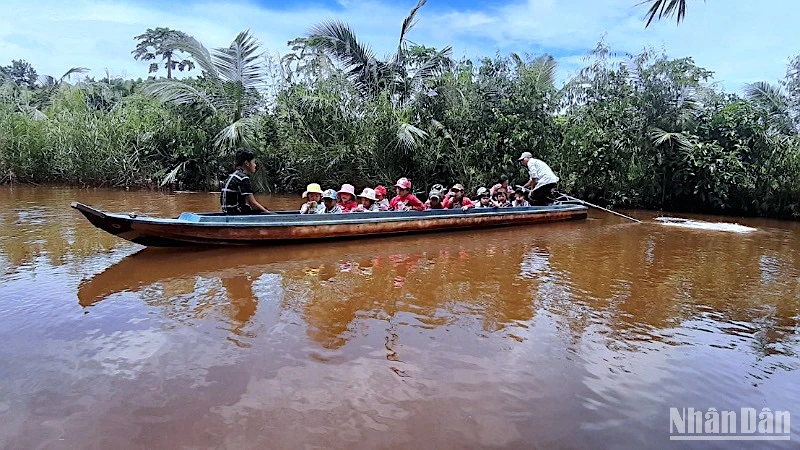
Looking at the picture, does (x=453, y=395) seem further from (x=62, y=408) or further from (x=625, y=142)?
(x=625, y=142)

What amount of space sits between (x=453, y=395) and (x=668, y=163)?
1377 centimetres

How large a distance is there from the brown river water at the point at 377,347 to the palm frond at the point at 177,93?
37.2 feet

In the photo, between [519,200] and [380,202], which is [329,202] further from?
[519,200]

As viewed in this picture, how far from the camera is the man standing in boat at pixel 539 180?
11805 millimetres

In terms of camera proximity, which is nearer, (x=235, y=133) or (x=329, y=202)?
(x=329, y=202)

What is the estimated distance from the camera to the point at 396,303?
5215mm

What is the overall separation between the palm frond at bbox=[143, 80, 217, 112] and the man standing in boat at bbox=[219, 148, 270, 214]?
12.1m

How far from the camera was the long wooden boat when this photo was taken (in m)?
6.48

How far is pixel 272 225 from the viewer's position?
741cm

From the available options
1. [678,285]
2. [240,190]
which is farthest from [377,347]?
[240,190]

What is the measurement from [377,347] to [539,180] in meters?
8.79

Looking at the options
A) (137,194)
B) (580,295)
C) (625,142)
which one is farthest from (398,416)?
(137,194)

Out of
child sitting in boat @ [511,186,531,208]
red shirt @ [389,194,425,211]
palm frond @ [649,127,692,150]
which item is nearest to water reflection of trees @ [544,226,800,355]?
child sitting in boat @ [511,186,531,208]

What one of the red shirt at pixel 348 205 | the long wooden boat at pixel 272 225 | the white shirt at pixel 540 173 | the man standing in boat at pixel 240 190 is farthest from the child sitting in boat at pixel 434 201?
the man standing in boat at pixel 240 190
